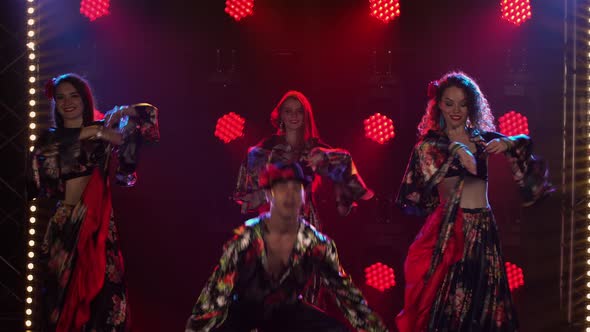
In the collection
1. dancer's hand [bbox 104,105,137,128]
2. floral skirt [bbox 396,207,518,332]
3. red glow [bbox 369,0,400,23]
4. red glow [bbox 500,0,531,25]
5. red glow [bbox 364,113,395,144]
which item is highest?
red glow [bbox 369,0,400,23]

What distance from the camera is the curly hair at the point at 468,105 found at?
5.04 meters

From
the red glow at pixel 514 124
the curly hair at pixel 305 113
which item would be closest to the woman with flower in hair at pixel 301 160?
the curly hair at pixel 305 113

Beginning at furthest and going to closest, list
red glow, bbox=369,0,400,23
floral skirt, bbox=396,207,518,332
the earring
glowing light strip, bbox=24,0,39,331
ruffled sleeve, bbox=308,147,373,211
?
red glow, bbox=369,0,400,23 < glowing light strip, bbox=24,0,39,331 < ruffled sleeve, bbox=308,147,373,211 < the earring < floral skirt, bbox=396,207,518,332

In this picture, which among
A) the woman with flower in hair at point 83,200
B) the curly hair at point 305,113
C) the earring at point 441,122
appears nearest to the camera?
the woman with flower in hair at point 83,200

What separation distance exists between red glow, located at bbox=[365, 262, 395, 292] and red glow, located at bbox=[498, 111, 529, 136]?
1.43 m

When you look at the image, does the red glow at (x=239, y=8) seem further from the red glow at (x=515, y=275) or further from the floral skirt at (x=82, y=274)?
the red glow at (x=515, y=275)

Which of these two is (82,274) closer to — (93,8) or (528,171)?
(93,8)

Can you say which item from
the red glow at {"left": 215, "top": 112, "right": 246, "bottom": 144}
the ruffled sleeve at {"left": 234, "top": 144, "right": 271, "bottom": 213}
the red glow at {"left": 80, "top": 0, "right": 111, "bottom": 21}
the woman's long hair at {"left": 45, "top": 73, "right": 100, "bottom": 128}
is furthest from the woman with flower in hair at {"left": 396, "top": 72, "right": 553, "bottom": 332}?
the red glow at {"left": 80, "top": 0, "right": 111, "bottom": 21}

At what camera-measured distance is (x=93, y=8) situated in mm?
6039

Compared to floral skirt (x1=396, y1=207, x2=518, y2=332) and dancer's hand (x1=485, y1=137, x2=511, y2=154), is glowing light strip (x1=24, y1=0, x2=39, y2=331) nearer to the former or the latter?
floral skirt (x1=396, y1=207, x2=518, y2=332)

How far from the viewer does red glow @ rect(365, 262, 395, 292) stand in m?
6.03

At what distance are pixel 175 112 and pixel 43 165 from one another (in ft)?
4.64

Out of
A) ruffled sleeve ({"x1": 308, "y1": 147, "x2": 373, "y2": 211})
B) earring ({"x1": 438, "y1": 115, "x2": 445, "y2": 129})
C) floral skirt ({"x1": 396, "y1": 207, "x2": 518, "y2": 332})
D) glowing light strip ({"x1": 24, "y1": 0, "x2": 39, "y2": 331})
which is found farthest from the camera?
glowing light strip ({"x1": 24, "y1": 0, "x2": 39, "y2": 331})

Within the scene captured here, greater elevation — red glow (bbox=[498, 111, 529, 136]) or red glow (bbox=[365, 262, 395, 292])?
red glow (bbox=[498, 111, 529, 136])
